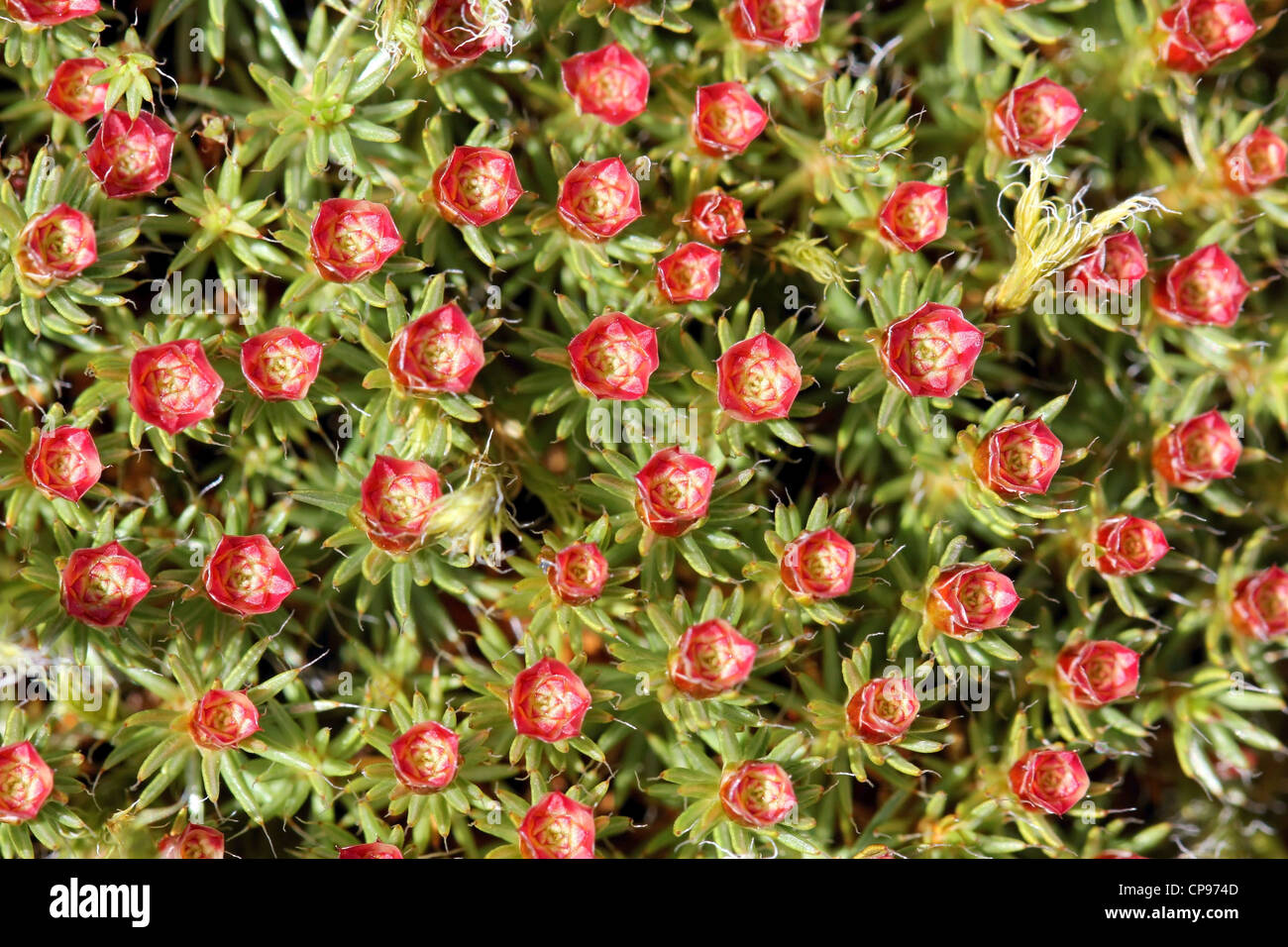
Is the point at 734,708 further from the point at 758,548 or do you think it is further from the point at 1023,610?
the point at 1023,610

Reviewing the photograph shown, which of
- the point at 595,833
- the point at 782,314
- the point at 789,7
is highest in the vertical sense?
the point at 789,7

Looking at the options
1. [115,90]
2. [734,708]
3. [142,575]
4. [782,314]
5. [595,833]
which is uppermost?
[115,90]

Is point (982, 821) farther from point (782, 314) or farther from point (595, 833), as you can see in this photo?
point (782, 314)

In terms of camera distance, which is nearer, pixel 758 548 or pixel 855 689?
pixel 855 689

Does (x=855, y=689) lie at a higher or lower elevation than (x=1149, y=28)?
lower

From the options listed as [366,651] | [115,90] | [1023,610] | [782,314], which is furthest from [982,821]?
[115,90]
